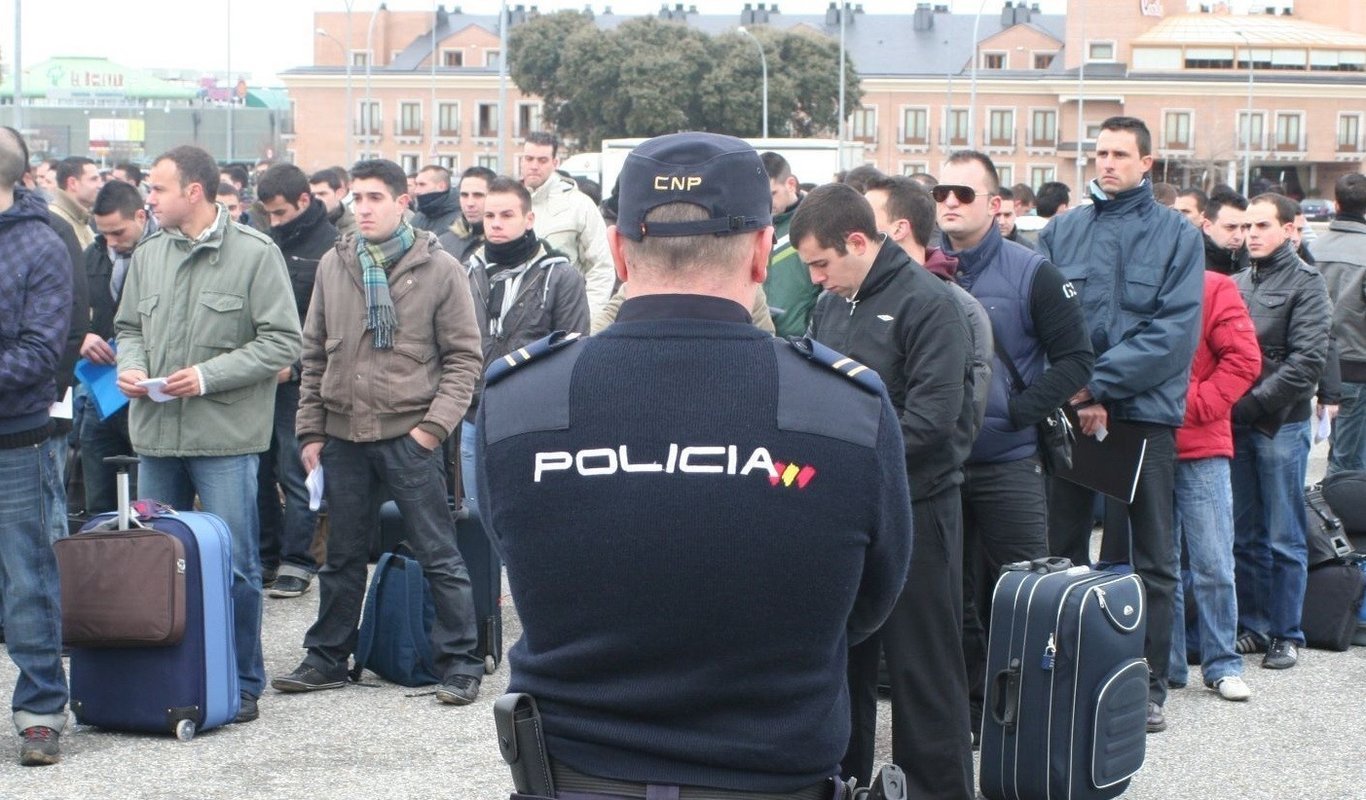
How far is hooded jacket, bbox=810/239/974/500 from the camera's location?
4980mm

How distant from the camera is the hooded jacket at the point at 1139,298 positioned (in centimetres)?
623

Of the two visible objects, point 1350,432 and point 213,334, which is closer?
point 213,334

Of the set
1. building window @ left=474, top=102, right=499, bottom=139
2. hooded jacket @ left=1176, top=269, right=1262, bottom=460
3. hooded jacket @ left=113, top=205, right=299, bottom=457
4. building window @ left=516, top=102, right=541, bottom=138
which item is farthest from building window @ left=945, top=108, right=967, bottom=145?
hooded jacket @ left=113, top=205, right=299, bottom=457

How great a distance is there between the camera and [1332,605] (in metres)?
7.91

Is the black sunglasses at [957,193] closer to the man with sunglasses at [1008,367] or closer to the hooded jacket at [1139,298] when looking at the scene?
the man with sunglasses at [1008,367]

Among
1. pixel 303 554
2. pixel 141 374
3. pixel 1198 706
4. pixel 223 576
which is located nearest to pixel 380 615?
pixel 223 576

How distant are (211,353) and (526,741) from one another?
434 cm

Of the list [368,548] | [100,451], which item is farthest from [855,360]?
[100,451]

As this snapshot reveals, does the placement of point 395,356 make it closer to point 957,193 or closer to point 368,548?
point 368,548

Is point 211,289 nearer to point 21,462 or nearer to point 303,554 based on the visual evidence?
point 21,462

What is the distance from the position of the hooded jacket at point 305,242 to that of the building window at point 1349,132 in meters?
92.5

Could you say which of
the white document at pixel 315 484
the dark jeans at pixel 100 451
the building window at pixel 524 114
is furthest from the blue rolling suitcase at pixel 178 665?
the building window at pixel 524 114

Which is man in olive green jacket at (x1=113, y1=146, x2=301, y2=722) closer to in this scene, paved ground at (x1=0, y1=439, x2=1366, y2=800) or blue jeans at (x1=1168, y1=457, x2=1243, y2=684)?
paved ground at (x1=0, y1=439, x2=1366, y2=800)

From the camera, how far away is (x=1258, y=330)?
755 centimetres
